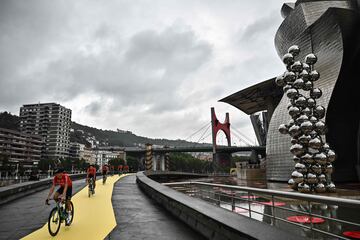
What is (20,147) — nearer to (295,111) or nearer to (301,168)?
(295,111)

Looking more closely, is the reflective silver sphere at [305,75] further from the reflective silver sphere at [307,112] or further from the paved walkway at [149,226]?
the paved walkway at [149,226]

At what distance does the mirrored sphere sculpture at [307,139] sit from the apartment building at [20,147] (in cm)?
10360

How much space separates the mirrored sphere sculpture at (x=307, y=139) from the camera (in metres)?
12.6

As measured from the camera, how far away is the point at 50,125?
13800 centimetres

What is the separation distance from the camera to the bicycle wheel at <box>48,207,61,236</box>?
5.85m

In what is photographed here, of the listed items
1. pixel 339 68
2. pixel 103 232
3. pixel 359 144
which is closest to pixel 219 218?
pixel 103 232

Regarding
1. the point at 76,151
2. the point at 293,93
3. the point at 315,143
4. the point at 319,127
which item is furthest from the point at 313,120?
the point at 76,151

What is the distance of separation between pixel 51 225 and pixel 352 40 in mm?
27586

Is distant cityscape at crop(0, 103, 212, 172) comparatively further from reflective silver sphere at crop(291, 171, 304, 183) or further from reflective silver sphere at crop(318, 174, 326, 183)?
reflective silver sphere at crop(318, 174, 326, 183)

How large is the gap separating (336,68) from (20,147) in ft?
405

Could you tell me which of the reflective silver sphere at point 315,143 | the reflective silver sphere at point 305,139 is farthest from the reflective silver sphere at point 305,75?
the reflective silver sphere at point 315,143

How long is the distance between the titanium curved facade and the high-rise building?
130 metres

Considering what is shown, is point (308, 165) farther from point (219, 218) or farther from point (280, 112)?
point (280, 112)

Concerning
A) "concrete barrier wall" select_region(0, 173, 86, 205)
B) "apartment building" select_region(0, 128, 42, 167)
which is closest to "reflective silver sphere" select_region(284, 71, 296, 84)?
"concrete barrier wall" select_region(0, 173, 86, 205)
